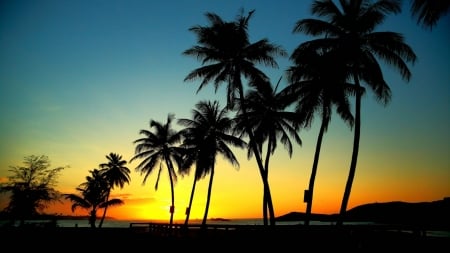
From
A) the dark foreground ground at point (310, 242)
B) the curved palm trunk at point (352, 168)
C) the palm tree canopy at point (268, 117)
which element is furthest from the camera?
the palm tree canopy at point (268, 117)

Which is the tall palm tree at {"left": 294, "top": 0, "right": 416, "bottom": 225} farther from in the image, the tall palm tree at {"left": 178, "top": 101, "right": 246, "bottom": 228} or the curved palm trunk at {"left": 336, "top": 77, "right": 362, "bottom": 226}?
the tall palm tree at {"left": 178, "top": 101, "right": 246, "bottom": 228}

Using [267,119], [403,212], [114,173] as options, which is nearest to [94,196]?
[114,173]

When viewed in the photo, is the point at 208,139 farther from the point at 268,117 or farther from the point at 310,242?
the point at 310,242

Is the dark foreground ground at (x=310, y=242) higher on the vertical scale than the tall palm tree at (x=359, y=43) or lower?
lower

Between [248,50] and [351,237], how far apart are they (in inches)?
629

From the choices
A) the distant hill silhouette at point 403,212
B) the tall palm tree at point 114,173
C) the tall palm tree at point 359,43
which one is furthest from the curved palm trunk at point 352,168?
the distant hill silhouette at point 403,212

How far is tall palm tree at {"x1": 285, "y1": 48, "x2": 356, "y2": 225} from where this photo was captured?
20.7 meters

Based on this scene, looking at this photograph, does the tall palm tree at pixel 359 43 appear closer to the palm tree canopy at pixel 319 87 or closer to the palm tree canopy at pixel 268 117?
the palm tree canopy at pixel 319 87

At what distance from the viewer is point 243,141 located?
33.7 m

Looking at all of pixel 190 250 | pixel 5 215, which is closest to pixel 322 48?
pixel 190 250

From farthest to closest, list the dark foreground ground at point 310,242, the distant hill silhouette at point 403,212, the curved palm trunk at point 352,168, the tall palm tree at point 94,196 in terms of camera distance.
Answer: the distant hill silhouette at point 403,212
the tall palm tree at point 94,196
the curved palm trunk at point 352,168
the dark foreground ground at point 310,242

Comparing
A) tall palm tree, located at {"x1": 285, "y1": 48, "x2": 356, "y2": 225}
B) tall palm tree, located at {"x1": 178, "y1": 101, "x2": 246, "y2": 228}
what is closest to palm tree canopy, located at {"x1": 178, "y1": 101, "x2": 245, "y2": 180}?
tall palm tree, located at {"x1": 178, "y1": 101, "x2": 246, "y2": 228}

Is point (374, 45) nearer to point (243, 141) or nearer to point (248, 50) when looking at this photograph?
point (248, 50)

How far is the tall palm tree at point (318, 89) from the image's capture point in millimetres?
20702
